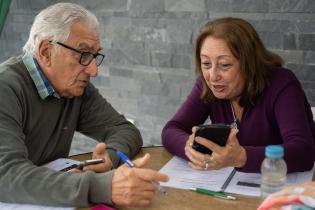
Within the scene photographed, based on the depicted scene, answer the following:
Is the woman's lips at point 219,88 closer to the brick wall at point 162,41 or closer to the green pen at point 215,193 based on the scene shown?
the green pen at point 215,193

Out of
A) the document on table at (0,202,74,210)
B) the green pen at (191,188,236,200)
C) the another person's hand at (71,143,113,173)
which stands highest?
the another person's hand at (71,143,113,173)

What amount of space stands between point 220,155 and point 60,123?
0.71 m

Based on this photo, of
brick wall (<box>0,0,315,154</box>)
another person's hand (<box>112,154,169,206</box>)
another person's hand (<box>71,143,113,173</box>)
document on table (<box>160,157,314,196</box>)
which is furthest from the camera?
brick wall (<box>0,0,315,154</box>)

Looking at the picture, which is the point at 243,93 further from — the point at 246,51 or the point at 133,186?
the point at 133,186

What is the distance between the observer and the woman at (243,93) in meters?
1.65

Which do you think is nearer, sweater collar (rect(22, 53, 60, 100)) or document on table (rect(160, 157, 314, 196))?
document on table (rect(160, 157, 314, 196))

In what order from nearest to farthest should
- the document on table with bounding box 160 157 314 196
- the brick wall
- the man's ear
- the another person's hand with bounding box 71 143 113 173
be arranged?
1. the document on table with bounding box 160 157 314 196
2. the another person's hand with bounding box 71 143 113 173
3. the man's ear
4. the brick wall

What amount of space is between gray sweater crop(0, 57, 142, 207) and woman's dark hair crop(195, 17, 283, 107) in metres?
0.52

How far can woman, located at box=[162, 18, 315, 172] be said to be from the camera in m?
1.65

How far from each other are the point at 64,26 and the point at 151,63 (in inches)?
54.3

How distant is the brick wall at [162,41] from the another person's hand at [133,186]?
1.39 metres

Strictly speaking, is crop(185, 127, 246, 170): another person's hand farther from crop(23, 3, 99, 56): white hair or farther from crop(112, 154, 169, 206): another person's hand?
crop(23, 3, 99, 56): white hair

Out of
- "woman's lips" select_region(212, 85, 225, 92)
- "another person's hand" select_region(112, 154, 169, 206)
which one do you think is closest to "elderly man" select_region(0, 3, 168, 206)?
"another person's hand" select_region(112, 154, 169, 206)

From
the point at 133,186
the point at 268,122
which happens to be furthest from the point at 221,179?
the point at 268,122
